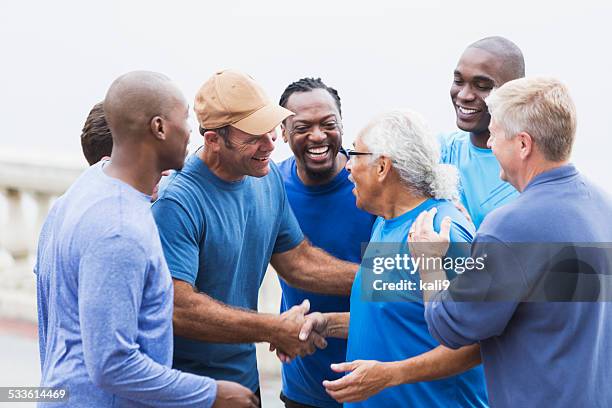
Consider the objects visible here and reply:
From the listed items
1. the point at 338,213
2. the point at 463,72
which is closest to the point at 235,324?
the point at 338,213

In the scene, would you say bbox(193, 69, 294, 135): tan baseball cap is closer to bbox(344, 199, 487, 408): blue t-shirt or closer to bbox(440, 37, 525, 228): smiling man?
bbox(344, 199, 487, 408): blue t-shirt

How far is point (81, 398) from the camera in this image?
8.96 feet

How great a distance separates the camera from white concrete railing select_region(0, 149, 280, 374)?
6.11 meters

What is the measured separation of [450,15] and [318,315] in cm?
2223

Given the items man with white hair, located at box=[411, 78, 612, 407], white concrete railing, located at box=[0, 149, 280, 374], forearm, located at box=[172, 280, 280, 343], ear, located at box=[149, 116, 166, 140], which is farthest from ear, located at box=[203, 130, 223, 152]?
white concrete railing, located at box=[0, 149, 280, 374]

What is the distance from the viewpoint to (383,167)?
3.37m

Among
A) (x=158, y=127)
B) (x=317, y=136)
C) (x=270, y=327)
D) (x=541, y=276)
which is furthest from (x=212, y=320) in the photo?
(x=541, y=276)

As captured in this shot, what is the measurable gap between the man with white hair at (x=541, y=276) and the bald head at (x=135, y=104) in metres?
0.94

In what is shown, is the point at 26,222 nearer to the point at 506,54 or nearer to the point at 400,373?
the point at 506,54

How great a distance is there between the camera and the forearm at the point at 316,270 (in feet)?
12.8

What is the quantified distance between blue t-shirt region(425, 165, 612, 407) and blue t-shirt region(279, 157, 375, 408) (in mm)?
1216

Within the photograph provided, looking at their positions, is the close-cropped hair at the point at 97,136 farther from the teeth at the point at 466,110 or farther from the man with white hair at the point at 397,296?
the teeth at the point at 466,110

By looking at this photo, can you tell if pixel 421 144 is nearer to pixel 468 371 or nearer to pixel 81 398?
pixel 468 371

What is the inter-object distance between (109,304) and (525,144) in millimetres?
1193
